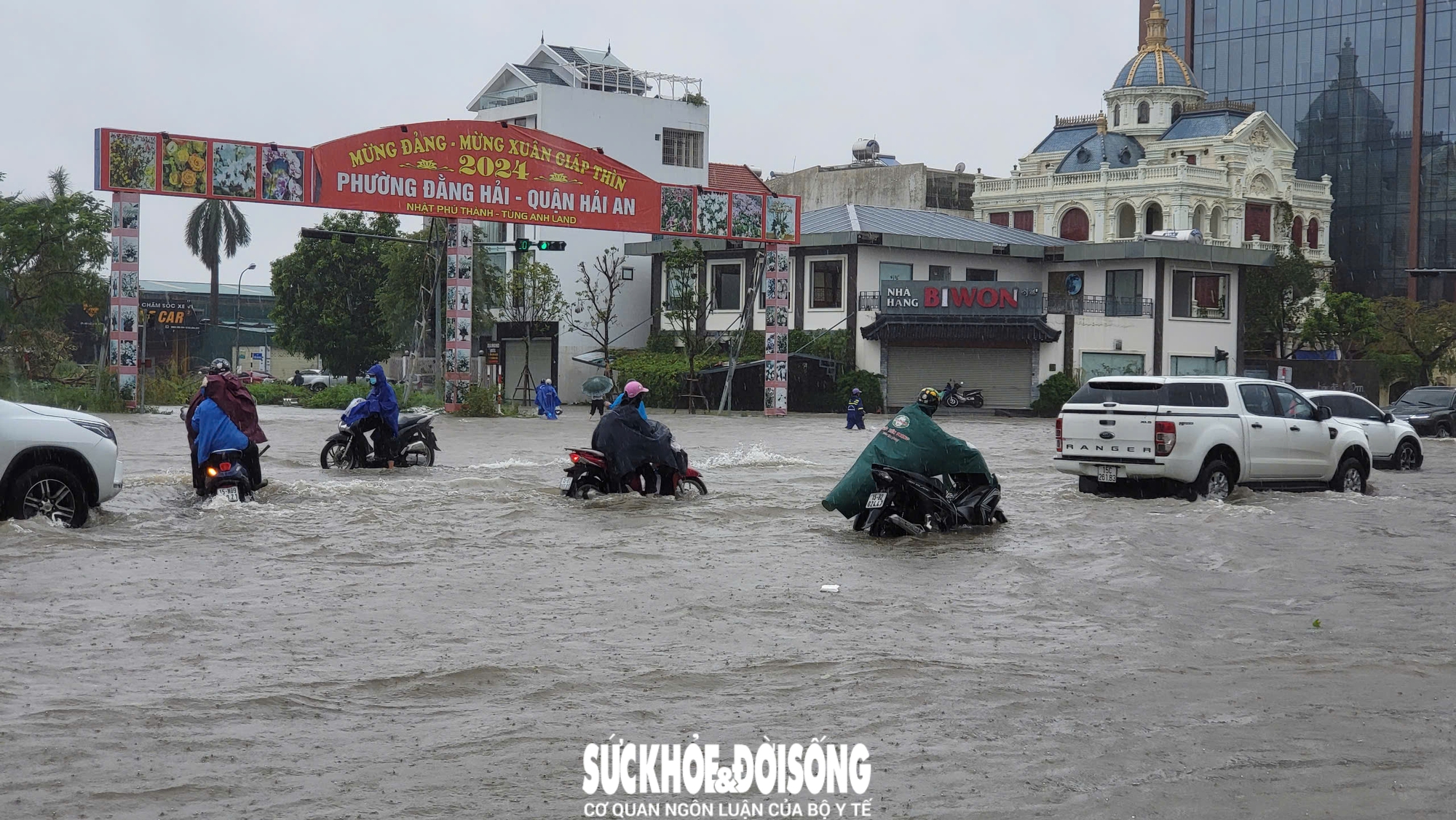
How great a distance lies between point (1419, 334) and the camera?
64.3 meters

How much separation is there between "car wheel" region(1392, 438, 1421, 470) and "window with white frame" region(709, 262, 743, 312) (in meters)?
33.5

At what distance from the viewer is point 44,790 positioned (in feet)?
18.6

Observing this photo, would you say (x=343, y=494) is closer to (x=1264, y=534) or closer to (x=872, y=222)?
(x=1264, y=534)

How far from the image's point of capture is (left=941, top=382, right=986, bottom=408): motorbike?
52375 mm

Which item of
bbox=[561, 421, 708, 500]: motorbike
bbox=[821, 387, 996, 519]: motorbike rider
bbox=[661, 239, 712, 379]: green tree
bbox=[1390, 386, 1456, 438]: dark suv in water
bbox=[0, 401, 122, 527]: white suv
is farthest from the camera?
bbox=[661, 239, 712, 379]: green tree

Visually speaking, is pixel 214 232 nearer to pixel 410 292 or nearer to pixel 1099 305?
pixel 410 292

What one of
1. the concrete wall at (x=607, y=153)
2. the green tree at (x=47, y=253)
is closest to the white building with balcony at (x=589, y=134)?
the concrete wall at (x=607, y=153)

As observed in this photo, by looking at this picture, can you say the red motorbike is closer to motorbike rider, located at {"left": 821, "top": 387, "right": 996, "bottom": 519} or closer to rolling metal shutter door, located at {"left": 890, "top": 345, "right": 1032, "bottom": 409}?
motorbike rider, located at {"left": 821, "top": 387, "right": 996, "bottom": 519}

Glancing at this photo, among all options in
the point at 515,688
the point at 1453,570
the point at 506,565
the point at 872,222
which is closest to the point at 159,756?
the point at 515,688

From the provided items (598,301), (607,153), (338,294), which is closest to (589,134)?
(607,153)

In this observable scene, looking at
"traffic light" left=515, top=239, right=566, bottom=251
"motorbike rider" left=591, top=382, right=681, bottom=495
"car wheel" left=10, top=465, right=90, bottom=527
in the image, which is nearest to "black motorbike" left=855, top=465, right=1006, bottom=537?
"motorbike rider" left=591, top=382, right=681, bottom=495

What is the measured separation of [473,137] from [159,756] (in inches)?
1352

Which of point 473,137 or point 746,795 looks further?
point 473,137

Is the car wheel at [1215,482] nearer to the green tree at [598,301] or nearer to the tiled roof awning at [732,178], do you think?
the green tree at [598,301]
